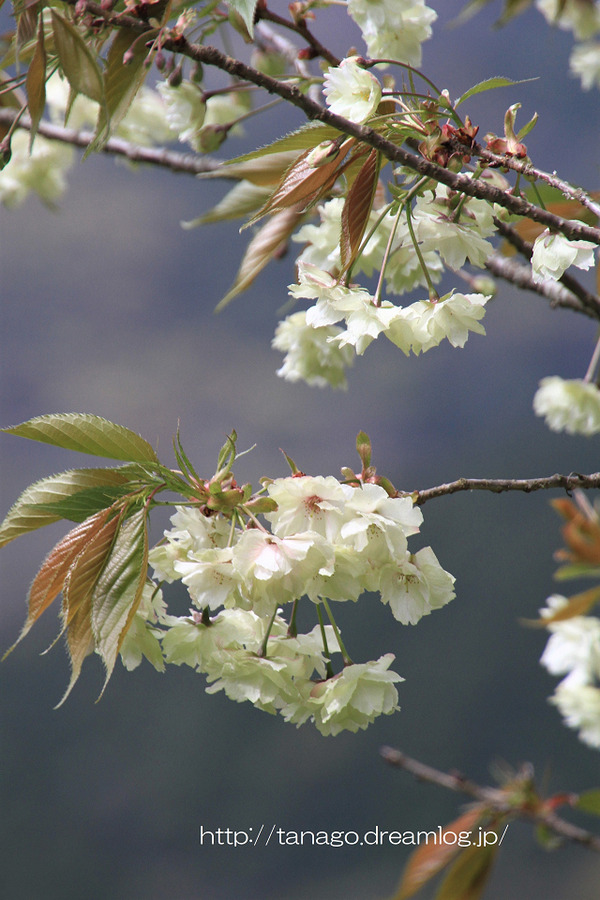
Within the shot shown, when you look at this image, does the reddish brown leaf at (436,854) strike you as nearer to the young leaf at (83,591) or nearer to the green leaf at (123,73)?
the young leaf at (83,591)

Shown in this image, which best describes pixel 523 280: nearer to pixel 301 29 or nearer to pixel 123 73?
pixel 301 29

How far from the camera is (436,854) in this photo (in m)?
0.69

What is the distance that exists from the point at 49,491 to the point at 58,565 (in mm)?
55

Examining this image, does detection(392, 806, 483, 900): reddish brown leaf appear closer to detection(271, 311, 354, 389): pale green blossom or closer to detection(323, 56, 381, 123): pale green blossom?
detection(271, 311, 354, 389): pale green blossom

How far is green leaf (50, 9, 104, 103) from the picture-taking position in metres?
0.40

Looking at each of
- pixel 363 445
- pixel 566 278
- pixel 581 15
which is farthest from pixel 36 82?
pixel 581 15

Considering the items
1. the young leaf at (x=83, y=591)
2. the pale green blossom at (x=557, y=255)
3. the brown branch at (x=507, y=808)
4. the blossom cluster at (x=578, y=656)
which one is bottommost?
the brown branch at (x=507, y=808)

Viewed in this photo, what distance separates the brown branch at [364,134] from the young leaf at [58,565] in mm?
305

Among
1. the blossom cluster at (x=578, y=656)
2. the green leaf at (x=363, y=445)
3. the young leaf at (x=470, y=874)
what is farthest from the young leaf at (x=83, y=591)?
the blossom cluster at (x=578, y=656)

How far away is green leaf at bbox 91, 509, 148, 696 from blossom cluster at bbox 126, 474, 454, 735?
0.09 ft

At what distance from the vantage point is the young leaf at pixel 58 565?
1.76 ft

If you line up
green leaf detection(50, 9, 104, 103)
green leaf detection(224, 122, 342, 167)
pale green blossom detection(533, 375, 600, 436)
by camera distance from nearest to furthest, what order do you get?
green leaf detection(50, 9, 104, 103) < green leaf detection(224, 122, 342, 167) < pale green blossom detection(533, 375, 600, 436)

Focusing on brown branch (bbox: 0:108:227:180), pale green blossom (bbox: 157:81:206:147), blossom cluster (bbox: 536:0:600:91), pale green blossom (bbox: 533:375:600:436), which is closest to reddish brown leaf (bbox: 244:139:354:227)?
pale green blossom (bbox: 157:81:206:147)

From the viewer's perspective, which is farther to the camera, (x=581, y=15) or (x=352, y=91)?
(x=581, y=15)
